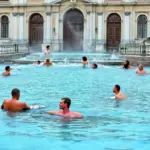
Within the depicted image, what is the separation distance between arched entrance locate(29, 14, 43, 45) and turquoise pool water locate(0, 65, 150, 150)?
2774 centimetres

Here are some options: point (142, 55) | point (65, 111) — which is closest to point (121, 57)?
point (142, 55)

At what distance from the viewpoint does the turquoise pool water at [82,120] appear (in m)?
10.4

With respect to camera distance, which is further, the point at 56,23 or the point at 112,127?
the point at 56,23

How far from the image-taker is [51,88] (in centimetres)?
1977

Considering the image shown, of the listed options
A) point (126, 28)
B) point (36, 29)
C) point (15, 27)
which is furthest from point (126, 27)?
point (15, 27)

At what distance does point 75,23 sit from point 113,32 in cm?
388

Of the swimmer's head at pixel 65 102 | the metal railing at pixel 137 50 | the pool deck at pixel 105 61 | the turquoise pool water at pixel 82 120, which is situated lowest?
the turquoise pool water at pixel 82 120

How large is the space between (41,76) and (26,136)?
14.0 metres

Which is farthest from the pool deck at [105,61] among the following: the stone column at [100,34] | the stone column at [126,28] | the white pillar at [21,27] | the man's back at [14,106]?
the man's back at [14,106]

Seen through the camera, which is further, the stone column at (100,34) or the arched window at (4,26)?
the arched window at (4,26)

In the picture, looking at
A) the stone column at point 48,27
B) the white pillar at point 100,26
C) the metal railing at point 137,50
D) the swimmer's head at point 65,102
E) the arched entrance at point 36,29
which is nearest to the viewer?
the swimmer's head at point 65,102

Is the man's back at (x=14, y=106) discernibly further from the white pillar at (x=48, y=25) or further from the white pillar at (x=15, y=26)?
the white pillar at (x=15, y=26)

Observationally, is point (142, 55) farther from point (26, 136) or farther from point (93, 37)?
point (26, 136)

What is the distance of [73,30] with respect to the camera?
49.0 metres
